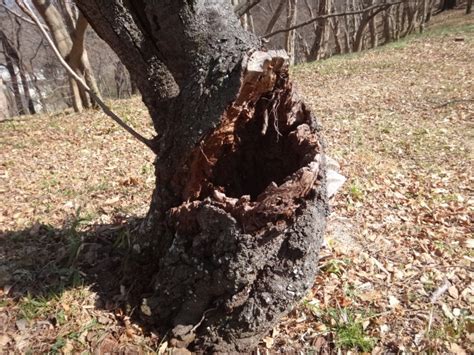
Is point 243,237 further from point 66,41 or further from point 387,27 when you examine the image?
point 387,27

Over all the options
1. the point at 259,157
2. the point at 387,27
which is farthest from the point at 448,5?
the point at 259,157

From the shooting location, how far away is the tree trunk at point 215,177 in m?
1.81

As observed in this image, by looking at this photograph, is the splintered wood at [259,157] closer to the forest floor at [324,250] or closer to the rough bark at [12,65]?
the forest floor at [324,250]

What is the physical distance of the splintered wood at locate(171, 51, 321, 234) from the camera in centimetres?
178

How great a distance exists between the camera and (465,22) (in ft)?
64.5

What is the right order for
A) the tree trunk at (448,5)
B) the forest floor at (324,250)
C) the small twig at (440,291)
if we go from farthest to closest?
the tree trunk at (448,5) < the small twig at (440,291) < the forest floor at (324,250)

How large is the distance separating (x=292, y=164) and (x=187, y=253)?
76 centimetres

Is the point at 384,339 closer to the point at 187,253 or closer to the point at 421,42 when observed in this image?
the point at 187,253

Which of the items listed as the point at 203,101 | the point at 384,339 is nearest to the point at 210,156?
the point at 203,101

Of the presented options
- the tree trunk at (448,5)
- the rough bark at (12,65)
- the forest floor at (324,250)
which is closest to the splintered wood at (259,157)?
the forest floor at (324,250)

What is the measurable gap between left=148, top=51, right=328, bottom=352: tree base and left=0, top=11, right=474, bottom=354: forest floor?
0.24 meters

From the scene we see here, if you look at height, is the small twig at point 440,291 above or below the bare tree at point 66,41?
below

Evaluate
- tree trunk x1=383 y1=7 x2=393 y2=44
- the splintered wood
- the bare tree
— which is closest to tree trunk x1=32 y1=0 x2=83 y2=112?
the bare tree

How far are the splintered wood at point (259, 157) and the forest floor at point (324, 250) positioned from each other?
703mm
